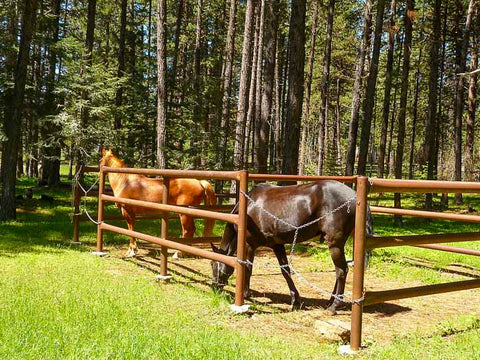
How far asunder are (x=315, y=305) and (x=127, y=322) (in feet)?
8.97

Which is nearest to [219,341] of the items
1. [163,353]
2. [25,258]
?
[163,353]

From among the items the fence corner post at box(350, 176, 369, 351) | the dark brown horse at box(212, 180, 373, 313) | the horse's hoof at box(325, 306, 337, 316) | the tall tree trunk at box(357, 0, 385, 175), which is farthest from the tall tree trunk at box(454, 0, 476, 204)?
the fence corner post at box(350, 176, 369, 351)

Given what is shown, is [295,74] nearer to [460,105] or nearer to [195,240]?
[195,240]

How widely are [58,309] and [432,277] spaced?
252 inches

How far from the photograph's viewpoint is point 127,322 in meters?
4.56

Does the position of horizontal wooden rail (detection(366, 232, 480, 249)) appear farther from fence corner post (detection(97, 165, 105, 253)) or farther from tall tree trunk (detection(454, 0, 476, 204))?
tall tree trunk (detection(454, 0, 476, 204))

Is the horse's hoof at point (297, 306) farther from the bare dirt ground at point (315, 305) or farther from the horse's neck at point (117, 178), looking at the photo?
the horse's neck at point (117, 178)

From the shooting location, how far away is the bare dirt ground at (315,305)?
16.3 ft

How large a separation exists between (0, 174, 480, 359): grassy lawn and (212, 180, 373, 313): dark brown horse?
94 centimetres

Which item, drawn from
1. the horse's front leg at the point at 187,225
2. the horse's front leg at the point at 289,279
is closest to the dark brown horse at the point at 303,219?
the horse's front leg at the point at 289,279

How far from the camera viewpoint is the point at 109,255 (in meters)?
8.95

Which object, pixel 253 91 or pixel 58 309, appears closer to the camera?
pixel 58 309

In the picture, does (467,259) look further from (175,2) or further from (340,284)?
(175,2)

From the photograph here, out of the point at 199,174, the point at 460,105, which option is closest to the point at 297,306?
the point at 199,174
